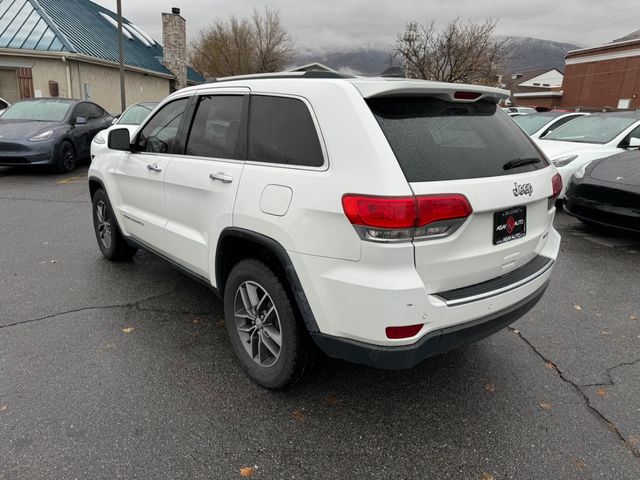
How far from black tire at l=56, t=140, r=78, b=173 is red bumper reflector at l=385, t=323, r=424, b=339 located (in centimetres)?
1004

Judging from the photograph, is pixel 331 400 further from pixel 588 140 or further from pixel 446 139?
pixel 588 140

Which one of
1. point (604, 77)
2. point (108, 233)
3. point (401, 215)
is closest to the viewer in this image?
point (401, 215)

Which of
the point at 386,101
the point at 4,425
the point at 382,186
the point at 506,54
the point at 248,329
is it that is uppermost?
the point at 506,54

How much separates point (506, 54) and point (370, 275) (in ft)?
106

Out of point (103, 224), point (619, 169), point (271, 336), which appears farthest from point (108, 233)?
point (619, 169)

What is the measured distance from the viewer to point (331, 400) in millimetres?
2730

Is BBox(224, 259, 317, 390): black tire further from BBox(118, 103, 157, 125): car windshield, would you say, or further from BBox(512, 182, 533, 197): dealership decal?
BBox(118, 103, 157, 125): car windshield

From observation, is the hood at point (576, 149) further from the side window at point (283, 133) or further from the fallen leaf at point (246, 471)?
the fallen leaf at point (246, 471)

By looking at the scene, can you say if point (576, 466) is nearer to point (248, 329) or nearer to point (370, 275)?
point (370, 275)

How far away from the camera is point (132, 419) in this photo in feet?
8.22

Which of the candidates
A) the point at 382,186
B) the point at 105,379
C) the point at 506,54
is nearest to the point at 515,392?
the point at 382,186

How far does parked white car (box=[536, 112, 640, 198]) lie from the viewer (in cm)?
732

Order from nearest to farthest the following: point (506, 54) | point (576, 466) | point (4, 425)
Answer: point (576, 466) < point (4, 425) < point (506, 54)

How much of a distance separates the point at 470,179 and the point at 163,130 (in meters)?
2.48
